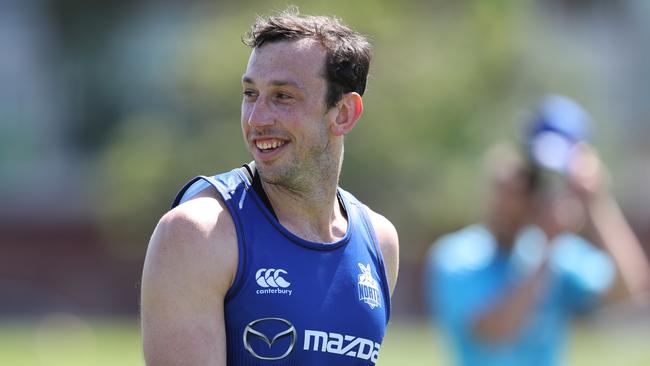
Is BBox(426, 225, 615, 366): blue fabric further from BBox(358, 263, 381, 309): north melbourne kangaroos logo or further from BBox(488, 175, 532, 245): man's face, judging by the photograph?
BBox(358, 263, 381, 309): north melbourne kangaroos logo

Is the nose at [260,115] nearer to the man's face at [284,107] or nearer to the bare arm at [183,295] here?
the man's face at [284,107]

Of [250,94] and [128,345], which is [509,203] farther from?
[128,345]

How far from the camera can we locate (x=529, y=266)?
7066mm

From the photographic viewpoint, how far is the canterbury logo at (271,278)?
13.9 feet

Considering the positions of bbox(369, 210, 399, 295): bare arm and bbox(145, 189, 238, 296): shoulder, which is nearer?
bbox(145, 189, 238, 296): shoulder

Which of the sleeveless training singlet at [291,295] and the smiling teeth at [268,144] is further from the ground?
the smiling teeth at [268,144]

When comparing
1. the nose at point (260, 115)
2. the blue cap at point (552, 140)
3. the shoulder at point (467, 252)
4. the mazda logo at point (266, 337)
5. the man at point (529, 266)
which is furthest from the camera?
the shoulder at point (467, 252)

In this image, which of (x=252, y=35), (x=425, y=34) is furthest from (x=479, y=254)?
(x=425, y=34)

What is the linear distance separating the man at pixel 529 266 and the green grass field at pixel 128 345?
26.5ft

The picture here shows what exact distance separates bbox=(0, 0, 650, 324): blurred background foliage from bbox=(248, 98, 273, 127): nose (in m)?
14.6

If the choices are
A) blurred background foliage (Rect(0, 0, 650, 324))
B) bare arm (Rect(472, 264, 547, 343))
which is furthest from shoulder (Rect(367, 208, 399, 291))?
blurred background foliage (Rect(0, 0, 650, 324))

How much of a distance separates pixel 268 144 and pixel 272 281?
1.61ft

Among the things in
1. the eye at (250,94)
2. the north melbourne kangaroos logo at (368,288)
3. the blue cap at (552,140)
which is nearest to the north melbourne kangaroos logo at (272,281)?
the north melbourne kangaroos logo at (368,288)

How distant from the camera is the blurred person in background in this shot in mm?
6664
